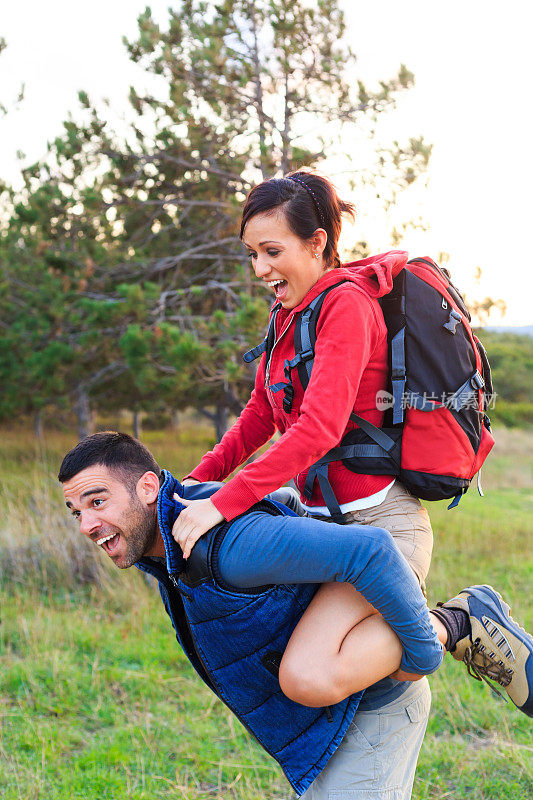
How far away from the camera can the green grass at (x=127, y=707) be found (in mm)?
3340

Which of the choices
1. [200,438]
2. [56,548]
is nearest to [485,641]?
[56,548]

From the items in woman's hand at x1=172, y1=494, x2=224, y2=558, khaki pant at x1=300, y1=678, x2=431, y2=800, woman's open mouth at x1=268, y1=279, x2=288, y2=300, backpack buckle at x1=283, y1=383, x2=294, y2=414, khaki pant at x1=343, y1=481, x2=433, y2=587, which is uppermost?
woman's open mouth at x1=268, y1=279, x2=288, y2=300

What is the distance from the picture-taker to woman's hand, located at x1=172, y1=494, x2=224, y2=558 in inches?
74.7

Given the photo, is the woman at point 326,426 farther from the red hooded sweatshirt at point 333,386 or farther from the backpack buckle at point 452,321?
the backpack buckle at point 452,321

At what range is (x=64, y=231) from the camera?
1009cm

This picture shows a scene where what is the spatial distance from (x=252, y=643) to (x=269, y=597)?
0.17 metres

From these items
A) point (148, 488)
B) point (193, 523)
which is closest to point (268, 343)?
point (148, 488)

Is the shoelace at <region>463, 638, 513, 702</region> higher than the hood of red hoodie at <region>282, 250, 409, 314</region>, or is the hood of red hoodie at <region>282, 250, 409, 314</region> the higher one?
the hood of red hoodie at <region>282, 250, 409, 314</region>

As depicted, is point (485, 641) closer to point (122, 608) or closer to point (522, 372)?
point (122, 608)

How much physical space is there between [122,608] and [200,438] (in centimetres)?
1757

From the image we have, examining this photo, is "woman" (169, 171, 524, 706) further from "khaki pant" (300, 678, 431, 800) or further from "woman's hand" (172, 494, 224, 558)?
"khaki pant" (300, 678, 431, 800)

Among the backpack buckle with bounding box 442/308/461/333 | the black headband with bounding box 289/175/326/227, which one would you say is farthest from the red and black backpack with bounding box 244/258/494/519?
the black headband with bounding box 289/175/326/227

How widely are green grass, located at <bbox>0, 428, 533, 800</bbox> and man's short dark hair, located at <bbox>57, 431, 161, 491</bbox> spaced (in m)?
1.89

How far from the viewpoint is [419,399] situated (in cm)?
213
